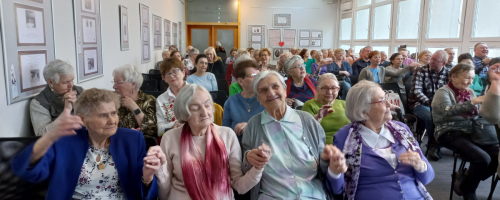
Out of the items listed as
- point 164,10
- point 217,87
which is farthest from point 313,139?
point 164,10

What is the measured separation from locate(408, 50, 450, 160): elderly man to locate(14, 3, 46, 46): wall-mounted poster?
4251 mm

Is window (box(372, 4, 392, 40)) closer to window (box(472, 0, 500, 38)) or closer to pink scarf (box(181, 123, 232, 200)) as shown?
window (box(472, 0, 500, 38))

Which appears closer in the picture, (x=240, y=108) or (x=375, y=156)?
(x=375, y=156)

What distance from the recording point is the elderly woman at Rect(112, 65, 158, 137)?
97.8 inches

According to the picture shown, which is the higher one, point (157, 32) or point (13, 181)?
point (157, 32)

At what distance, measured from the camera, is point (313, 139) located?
1.85 metres

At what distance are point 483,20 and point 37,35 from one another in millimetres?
7553

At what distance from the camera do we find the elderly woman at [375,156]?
5.82 ft

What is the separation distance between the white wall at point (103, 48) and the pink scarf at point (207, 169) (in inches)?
51.9

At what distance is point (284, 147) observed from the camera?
1803mm

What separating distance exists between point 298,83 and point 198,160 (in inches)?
77.3

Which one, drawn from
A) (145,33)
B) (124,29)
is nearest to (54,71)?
(124,29)

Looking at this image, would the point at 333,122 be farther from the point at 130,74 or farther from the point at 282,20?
the point at 282,20

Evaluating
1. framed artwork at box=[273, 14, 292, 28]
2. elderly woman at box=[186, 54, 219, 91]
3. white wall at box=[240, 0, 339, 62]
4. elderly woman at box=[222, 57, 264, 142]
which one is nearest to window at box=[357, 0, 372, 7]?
white wall at box=[240, 0, 339, 62]
